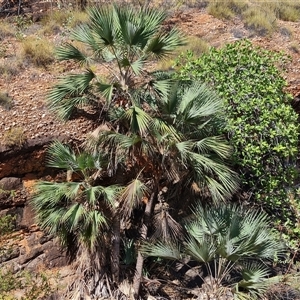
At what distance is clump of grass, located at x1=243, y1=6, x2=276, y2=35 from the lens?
14117 millimetres

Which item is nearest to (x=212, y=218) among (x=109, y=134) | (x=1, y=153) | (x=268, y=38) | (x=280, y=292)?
(x=280, y=292)

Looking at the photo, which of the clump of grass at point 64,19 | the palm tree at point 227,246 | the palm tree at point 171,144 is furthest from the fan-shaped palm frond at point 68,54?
the clump of grass at point 64,19

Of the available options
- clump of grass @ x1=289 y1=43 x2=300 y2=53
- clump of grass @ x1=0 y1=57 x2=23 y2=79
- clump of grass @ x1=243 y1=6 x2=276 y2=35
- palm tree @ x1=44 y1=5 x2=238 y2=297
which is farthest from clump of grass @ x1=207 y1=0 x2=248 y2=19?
clump of grass @ x1=0 y1=57 x2=23 y2=79

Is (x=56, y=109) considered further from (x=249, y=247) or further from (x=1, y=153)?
(x=249, y=247)

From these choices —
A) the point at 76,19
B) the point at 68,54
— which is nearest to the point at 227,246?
the point at 68,54

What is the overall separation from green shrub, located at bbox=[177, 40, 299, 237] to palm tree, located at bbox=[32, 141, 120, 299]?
9.52ft

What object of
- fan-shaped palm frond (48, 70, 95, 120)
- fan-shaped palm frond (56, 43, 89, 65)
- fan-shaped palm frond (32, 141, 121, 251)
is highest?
fan-shaped palm frond (56, 43, 89, 65)

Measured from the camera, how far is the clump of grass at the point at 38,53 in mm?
11570

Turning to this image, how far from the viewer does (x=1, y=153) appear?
30.0ft

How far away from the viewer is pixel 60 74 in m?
11.3

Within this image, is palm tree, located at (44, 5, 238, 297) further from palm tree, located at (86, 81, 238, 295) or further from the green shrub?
the green shrub

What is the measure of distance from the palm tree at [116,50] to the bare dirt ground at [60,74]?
98 centimetres

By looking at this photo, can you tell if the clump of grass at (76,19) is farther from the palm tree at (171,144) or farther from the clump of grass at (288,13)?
the clump of grass at (288,13)

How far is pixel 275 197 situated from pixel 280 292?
6.56 ft
